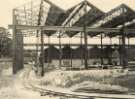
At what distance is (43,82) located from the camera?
106ft

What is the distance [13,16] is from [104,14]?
13.8 meters

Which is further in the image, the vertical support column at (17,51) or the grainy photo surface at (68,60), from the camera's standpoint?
the vertical support column at (17,51)

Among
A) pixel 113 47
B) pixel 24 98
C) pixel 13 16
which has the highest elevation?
pixel 13 16

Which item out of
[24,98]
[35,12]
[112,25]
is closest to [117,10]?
[112,25]

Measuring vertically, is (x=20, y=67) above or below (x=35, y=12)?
below

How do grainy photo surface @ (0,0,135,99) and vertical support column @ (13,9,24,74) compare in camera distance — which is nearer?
grainy photo surface @ (0,0,135,99)

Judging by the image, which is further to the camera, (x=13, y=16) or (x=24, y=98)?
(x=13, y=16)

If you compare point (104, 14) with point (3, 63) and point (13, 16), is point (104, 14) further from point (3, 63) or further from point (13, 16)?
point (3, 63)

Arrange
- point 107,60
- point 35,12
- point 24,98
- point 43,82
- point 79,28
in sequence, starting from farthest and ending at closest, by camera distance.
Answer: point 107,60, point 35,12, point 79,28, point 43,82, point 24,98

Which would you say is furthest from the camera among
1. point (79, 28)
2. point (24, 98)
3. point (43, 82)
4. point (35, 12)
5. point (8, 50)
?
point (8, 50)

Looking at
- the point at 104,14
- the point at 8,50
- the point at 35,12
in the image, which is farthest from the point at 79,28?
the point at 8,50

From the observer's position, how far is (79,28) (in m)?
45.2

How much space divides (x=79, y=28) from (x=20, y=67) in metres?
10.6

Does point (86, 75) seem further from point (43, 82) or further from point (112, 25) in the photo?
point (112, 25)
